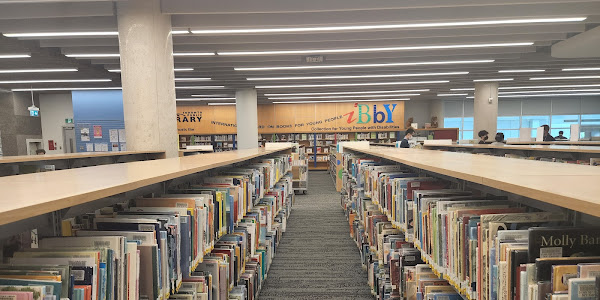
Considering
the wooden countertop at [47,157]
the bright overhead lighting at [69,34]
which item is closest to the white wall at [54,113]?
the bright overhead lighting at [69,34]

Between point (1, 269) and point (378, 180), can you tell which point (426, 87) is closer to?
point (378, 180)

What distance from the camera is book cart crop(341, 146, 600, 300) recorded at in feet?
2.98

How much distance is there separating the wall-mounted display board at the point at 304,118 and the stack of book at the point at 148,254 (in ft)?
42.1

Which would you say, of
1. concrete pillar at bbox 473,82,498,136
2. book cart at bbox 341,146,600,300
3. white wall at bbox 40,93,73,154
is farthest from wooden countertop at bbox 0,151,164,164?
white wall at bbox 40,93,73,154

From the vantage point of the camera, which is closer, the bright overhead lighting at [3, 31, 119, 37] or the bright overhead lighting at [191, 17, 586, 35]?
the bright overhead lighting at [191, 17, 586, 35]

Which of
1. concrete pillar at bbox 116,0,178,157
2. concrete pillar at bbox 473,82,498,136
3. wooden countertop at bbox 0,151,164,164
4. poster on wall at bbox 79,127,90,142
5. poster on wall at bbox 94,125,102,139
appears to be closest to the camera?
wooden countertop at bbox 0,151,164,164

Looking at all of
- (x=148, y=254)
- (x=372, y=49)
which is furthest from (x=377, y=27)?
(x=148, y=254)

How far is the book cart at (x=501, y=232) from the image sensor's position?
2.98 ft

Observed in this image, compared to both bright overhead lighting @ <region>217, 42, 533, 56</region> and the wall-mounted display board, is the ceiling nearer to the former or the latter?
bright overhead lighting @ <region>217, 42, 533, 56</region>

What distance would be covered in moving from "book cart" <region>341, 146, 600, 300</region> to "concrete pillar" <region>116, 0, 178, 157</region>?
391cm

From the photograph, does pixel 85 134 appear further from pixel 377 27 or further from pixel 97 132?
pixel 377 27

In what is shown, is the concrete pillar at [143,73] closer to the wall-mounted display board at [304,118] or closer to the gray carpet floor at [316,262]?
the gray carpet floor at [316,262]

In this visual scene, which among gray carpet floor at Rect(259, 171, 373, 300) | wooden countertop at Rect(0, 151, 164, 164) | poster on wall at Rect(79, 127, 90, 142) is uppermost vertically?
poster on wall at Rect(79, 127, 90, 142)

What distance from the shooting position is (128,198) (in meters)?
1.93
